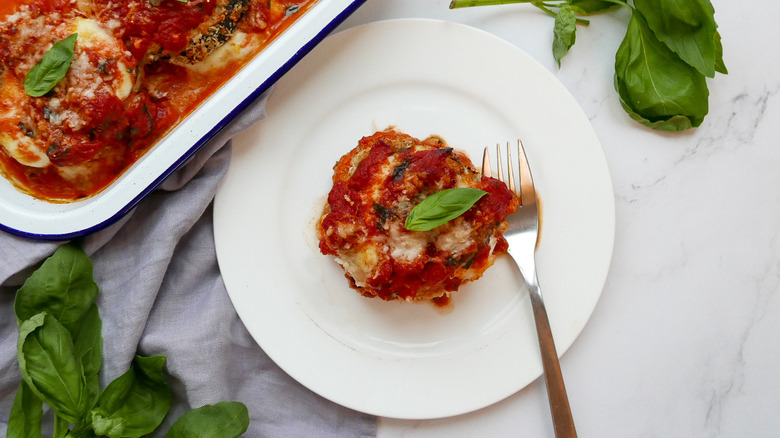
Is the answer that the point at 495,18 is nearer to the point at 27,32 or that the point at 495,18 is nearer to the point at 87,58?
the point at 87,58

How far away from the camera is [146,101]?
2723 millimetres

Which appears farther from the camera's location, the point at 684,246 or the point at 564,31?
the point at 684,246

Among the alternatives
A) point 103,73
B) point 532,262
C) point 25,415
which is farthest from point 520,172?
point 25,415

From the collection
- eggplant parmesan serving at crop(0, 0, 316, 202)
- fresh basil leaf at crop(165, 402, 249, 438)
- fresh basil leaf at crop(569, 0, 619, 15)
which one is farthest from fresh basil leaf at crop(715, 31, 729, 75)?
fresh basil leaf at crop(165, 402, 249, 438)

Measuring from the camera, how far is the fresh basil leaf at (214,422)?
260 centimetres

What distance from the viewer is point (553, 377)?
111 inches

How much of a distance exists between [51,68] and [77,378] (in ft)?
4.15

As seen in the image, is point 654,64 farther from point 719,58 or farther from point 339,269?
point 339,269

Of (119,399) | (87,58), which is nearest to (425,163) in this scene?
(87,58)

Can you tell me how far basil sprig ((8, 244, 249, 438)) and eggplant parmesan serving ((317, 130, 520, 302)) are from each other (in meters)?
0.87

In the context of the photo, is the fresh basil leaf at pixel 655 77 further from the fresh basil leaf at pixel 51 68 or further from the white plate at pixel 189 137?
the fresh basil leaf at pixel 51 68

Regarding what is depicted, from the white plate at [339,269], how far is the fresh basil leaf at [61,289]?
0.61m

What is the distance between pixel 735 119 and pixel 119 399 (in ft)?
10.7

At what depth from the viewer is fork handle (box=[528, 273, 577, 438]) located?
9.23 feet
